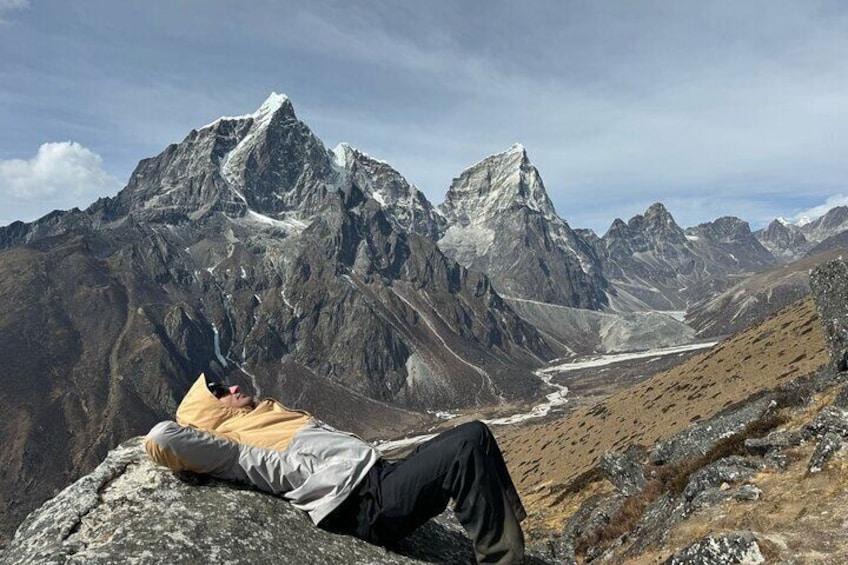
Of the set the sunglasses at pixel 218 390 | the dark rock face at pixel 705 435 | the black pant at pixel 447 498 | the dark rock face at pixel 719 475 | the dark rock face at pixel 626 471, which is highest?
the sunglasses at pixel 218 390

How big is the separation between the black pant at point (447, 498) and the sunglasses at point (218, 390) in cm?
320

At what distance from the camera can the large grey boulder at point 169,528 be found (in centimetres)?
761

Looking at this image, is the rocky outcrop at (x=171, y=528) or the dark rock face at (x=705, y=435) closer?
the rocky outcrop at (x=171, y=528)

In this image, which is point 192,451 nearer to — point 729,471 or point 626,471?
point 729,471

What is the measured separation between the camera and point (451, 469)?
9.11 metres

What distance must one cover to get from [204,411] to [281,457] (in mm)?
1853

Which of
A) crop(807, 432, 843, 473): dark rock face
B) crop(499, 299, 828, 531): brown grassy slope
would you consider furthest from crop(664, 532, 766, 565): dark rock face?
crop(499, 299, 828, 531): brown grassy slope

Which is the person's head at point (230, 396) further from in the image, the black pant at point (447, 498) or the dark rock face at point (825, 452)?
the dark rock face at point (825, 452)

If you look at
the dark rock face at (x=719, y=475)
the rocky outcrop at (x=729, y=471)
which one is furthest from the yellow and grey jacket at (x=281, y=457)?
the dark rock face at (x=719, y=475)

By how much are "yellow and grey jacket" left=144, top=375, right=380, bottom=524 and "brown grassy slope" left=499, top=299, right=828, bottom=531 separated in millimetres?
23429

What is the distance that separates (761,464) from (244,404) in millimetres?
14809

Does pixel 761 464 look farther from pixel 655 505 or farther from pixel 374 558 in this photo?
pixel 374 558

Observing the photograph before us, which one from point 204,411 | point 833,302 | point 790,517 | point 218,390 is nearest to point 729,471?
point 790,517

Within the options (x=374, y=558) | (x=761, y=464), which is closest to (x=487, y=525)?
(x=374, y=558)
